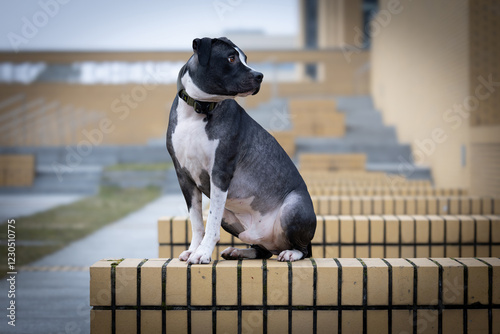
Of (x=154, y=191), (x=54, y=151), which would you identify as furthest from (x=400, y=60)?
(x=54, y=151)

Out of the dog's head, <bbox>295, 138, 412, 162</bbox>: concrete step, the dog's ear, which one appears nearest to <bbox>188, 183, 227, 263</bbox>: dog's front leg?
the dog's head

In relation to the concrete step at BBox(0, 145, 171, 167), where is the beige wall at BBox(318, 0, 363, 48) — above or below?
above

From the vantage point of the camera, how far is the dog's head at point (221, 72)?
264 centimetres

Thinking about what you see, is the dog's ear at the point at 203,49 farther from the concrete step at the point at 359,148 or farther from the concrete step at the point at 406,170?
the concrete step at the point at 359,148

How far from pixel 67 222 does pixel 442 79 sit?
26.3ft

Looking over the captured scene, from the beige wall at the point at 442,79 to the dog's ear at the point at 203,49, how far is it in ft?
21.6

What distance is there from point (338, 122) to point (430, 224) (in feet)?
45.1

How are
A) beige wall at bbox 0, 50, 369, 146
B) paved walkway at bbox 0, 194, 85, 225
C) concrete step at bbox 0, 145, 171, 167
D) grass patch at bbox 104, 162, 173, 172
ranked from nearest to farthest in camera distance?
paved walkway at bbox 0, 194, 85, 225, grass patch at bbox 104, 162, 173, 172, concrete step at bbox 0, 145, 171, 167, beige wall at bbox 0, 50, 369, 146

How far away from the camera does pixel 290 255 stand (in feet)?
9.60

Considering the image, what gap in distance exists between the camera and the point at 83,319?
3900 mm

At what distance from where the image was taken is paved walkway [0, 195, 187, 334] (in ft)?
12.5

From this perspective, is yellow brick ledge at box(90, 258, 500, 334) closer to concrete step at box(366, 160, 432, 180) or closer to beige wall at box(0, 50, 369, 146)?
concrete step at box(366, 160, 432, 180)

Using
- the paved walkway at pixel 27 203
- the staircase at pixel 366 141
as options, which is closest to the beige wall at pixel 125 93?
the staircase at pixel 366 141

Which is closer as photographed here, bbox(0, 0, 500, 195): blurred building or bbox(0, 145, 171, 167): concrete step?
bbox(0, 0, 500, 195): blurred building
